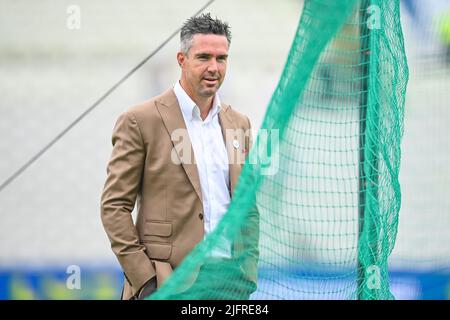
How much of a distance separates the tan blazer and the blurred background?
1441 mm

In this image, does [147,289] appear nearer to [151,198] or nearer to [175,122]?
[151,198]

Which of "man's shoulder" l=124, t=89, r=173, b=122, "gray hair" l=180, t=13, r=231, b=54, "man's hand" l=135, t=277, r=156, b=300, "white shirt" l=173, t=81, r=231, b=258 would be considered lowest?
"man's hand" l=135, t=277, r=156, b=300

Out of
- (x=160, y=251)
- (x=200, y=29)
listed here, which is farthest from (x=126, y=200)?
(x=200, y=29)

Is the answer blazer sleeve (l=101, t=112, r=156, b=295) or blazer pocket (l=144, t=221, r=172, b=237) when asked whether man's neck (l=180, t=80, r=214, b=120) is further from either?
blazer pocket (l=144, t=221, r=172, b=237)

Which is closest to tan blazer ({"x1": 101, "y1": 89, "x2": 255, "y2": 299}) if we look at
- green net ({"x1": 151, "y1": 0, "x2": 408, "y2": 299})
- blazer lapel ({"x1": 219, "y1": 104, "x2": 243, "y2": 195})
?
blazer lapel ({"x1": 219, "y1": 104, "x2": 243, "y2": 195})

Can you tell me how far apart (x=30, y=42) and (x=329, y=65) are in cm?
203

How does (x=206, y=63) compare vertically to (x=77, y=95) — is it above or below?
above

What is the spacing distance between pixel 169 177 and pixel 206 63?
1.15 feet

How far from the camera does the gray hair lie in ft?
8.10

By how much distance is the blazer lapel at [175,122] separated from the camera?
2.42m

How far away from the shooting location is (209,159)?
8.10 feet

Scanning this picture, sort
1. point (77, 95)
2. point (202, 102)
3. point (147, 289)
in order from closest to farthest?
point (147, 289)
point (202, 102)
point (77, 95)

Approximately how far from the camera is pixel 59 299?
3.89 metres
